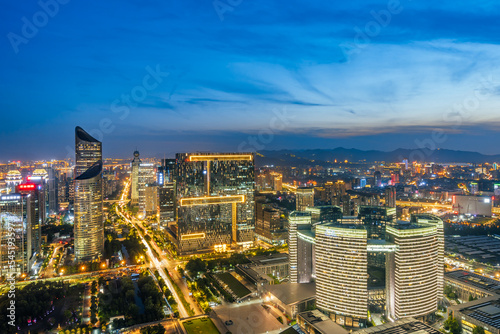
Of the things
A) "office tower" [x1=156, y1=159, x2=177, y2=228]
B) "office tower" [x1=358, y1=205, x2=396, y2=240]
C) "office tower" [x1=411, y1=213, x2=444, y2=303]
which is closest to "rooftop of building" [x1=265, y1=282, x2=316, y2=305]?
"office tower" [x1=358, y1=205, x2=396, y2=240]

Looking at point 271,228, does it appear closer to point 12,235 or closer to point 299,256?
point 299,256

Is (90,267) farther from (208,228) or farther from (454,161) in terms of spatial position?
(454,161)

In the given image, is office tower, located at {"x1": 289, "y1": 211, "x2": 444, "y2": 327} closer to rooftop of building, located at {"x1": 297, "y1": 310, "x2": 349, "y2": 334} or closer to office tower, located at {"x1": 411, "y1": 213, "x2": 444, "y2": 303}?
rooftop of building, located at {"x1": 297, "y1": 310, "x2": 349, "y2": 334}

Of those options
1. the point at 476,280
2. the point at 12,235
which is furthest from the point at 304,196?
the point at 12,235

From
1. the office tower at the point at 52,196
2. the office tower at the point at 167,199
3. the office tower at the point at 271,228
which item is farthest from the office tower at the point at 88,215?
the office tower at the point at 52,196

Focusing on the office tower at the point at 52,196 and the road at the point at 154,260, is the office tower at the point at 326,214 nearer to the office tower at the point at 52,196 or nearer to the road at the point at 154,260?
the road at the point at 154,260

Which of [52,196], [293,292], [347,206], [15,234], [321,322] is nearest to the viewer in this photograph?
[321,322]
